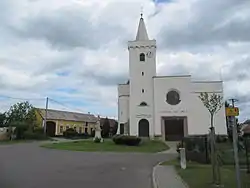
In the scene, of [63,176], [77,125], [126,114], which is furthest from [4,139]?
[63,176]

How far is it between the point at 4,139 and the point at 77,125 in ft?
123

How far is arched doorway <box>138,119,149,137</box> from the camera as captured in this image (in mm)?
50312

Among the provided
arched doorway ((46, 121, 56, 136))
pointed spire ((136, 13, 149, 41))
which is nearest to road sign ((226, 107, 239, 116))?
pointed spire ((136, 13, 149, 41))

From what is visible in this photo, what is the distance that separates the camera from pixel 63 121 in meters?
82.7

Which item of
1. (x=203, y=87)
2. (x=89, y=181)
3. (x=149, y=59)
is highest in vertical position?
(x=149, y=59)

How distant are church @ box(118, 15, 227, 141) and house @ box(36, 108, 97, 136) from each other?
102ft

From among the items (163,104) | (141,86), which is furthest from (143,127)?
(141,86)

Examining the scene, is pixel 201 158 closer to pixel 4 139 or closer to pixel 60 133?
pixel 4 139

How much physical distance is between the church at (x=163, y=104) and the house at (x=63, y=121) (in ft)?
102

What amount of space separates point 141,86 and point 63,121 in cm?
3741

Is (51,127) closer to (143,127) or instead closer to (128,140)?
(143,127)

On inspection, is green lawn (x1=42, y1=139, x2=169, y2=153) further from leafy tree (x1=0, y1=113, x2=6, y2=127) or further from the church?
leafy tree (x1=0, y1=113, x2=6, y2=127)

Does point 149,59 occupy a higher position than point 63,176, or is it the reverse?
point 149,59

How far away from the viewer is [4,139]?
52781 mm
